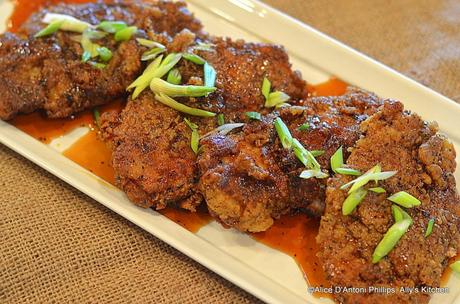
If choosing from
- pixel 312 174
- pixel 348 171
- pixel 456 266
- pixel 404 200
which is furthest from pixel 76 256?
pixel 456 266

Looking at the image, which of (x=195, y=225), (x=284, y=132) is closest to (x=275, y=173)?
(x=284, y=132)

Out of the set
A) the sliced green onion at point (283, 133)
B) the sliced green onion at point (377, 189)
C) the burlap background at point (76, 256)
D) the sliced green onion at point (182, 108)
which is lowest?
the burlap background at point (76, 256)

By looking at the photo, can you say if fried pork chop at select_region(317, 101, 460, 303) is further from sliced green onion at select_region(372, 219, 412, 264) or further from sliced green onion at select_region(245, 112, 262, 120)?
sliced green onion at select_region(245, 112, 262, 120)

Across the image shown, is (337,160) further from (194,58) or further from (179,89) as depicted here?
(194,58)

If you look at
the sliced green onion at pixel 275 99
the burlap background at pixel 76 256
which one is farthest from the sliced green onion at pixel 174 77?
the burlap background at pixel 76 256

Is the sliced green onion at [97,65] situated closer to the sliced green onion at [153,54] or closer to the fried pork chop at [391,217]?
the sliced green onion at [153,54]

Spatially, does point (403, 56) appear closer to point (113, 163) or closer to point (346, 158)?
point (346, 158)
